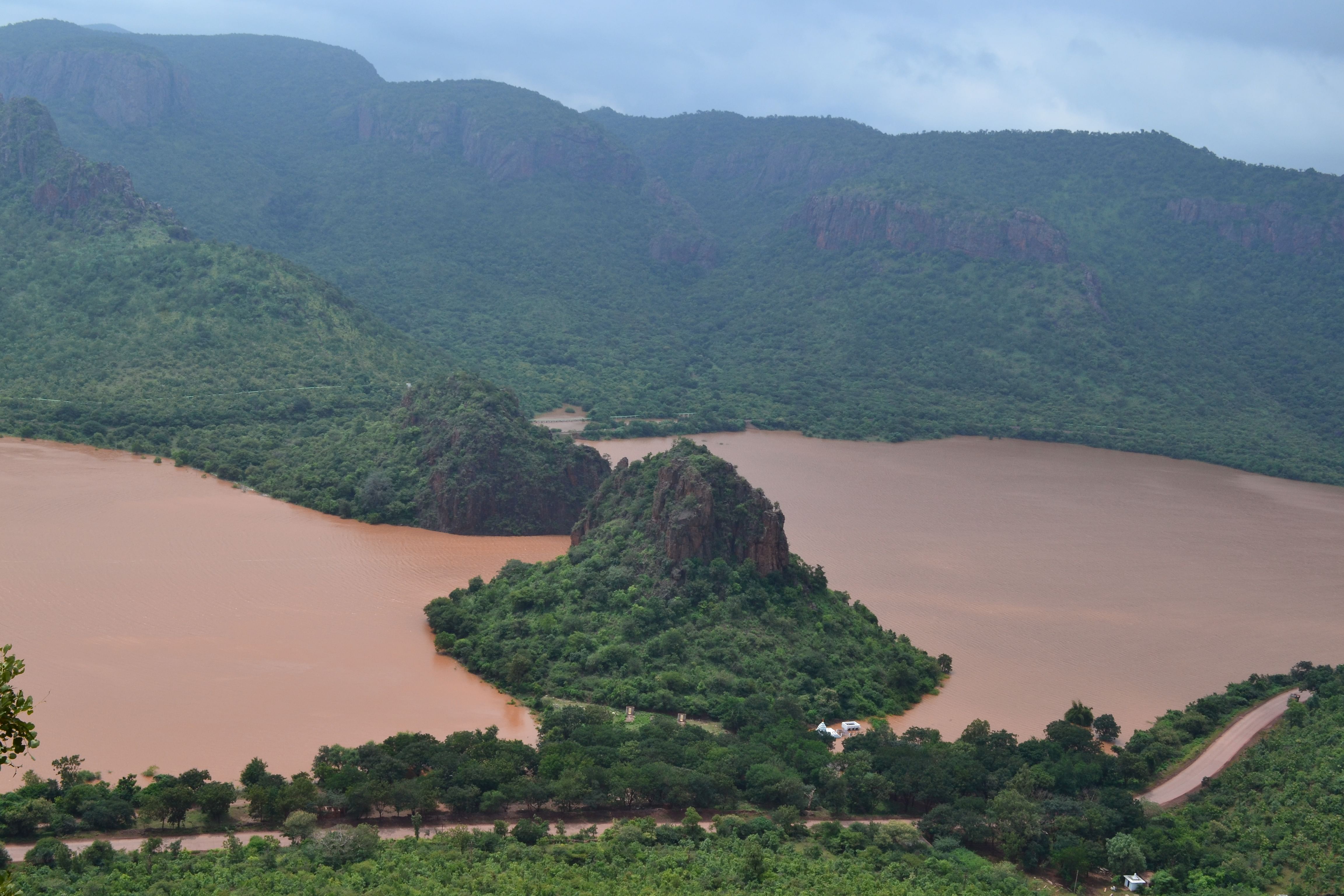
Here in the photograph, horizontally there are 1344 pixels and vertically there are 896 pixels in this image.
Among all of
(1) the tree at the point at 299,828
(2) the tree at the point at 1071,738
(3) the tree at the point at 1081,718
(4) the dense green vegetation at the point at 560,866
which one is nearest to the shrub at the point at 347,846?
(4) the dense green vegetation at the point at 560,866

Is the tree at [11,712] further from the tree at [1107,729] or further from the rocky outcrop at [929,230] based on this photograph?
the rocky outcrop at [929,230]

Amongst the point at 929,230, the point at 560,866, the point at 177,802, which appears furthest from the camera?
the point at 929,230

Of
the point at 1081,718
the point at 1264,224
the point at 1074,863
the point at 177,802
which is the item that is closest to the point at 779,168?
the point at 1264,224

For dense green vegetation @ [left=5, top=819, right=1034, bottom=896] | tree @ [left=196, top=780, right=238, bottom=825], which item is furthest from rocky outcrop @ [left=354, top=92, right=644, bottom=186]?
dense green vegetation @ [left=5, top=819, right=1034, bottom=896]

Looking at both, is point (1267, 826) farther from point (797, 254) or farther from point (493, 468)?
point (797, 254)

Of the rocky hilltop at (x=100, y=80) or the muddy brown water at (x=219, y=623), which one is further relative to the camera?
the rocky hilltop at (x=100, y=80)

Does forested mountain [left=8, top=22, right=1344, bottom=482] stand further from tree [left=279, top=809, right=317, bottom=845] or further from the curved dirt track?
→ tree [left=279, top=809, right=317, bottom=845]

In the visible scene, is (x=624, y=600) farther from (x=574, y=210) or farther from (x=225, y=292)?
(x=574, y=210)
